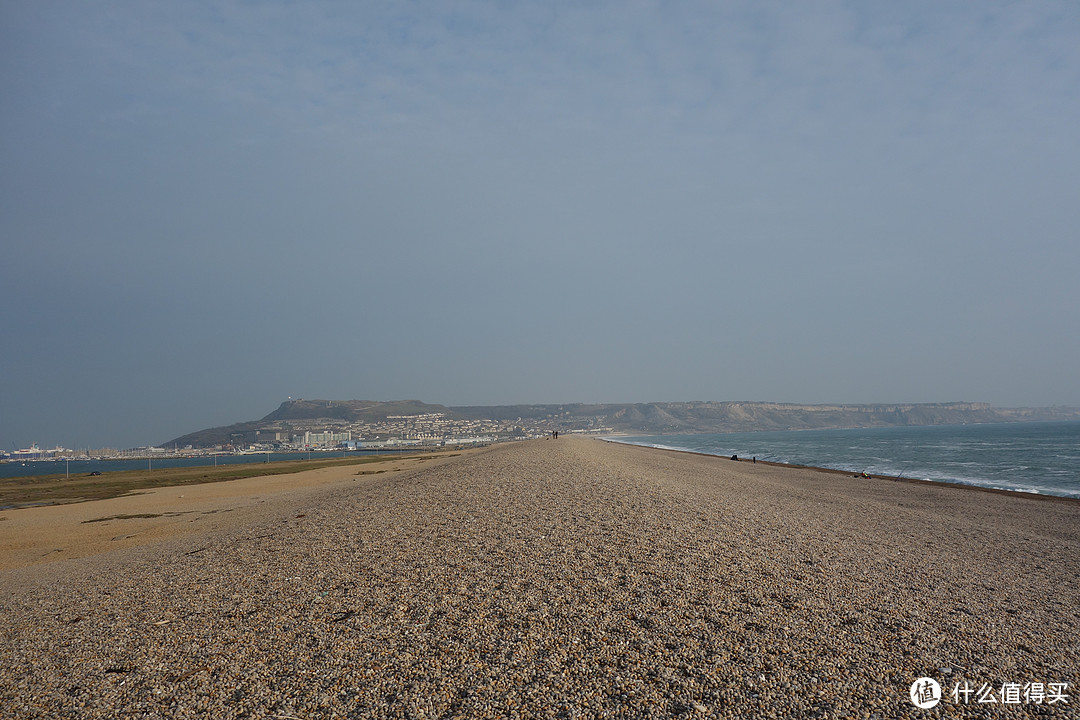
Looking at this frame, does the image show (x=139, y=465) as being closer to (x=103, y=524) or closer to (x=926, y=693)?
(x=103, y=524)

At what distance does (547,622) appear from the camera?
6.23 meters

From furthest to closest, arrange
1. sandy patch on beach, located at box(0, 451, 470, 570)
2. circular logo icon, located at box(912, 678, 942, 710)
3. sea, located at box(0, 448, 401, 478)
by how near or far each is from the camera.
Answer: sea, located at box(0, 448, 401, 478), sandy patch on beach, located at box(0, 451, 470, 570), circular logo icon, located at box(912, 678, 942, 710)

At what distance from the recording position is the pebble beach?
15.8ft

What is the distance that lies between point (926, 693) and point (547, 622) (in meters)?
3.62

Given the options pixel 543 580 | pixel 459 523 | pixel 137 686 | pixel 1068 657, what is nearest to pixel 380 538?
pixel 459 523

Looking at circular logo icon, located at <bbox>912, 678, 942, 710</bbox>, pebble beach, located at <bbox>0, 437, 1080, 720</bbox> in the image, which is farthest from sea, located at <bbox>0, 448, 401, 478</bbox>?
circular logo icon, located at <bbox>912, 678, 942, 710</bbox>

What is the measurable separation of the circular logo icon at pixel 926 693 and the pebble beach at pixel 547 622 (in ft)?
0.20

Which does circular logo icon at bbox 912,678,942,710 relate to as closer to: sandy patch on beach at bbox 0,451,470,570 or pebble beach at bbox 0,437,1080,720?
pebble beach at bbox 0,437,1080,720

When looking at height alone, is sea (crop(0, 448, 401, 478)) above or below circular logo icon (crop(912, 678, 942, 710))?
below

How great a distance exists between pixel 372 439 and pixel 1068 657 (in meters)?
204

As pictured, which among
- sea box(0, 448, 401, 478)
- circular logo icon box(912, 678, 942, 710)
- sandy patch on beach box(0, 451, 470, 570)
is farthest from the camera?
sea box(0, 448, 401, 478)

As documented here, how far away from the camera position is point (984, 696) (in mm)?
4949

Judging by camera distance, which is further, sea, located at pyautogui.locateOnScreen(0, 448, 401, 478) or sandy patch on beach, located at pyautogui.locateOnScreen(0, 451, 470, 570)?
sea, located at pyautogui.locateOnScreen(0, 448, 401, 478)

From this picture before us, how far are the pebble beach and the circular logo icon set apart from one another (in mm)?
61
